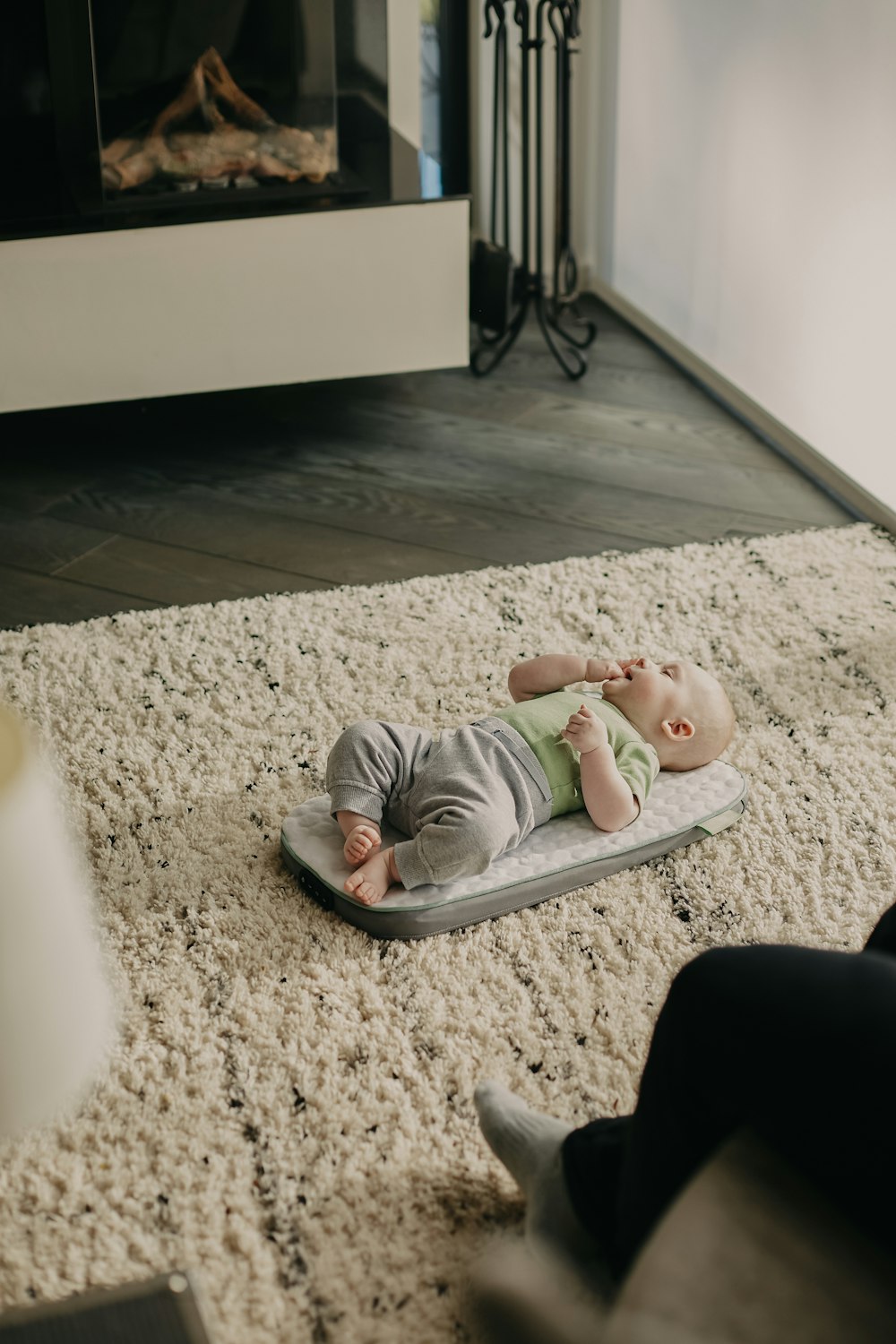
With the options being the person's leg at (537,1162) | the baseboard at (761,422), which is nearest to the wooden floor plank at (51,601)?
the person's leg at (537,1162)

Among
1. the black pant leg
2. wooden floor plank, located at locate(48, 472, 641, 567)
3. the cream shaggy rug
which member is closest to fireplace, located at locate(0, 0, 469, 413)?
wooden floor plank, located at locate(48, 472, 641, 567)

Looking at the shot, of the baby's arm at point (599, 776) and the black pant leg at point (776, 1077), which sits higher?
the black pant leg at point (776, 1077)

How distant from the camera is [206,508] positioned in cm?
231

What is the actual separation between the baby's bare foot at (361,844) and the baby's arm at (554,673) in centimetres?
34

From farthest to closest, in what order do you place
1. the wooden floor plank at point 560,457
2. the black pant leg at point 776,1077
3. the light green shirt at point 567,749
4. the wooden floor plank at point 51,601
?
the wooden floor plank at point 560,457 → the wooden floor plank at point 51,601 → the light green shirt at point 567,749 → the black pant leg at point 776,1077

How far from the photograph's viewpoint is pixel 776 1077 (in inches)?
28.0

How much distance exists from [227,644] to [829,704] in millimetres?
864

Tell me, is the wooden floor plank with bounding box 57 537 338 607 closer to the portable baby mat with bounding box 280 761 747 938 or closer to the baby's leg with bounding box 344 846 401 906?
the portable baby mat with bounding box 280 761 747 938

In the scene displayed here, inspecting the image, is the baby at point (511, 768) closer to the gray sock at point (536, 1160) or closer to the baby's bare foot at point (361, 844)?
the baby's bare foot at point (361, 844)

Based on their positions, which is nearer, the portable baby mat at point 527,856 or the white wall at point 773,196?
the portable baby mat at point 527,856

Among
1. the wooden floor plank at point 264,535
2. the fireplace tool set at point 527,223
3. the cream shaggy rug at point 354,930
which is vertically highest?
the fireplace tool set at point 527,223

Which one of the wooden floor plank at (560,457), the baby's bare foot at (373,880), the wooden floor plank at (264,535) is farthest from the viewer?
the wooden floor plank at (560,457)

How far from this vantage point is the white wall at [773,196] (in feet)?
7.07

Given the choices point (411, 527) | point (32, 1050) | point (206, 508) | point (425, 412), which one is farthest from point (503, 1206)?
point (425, 412)
